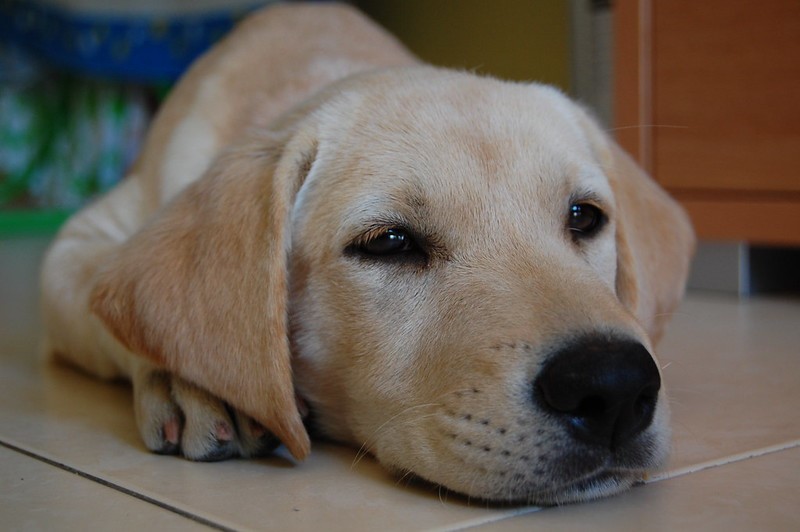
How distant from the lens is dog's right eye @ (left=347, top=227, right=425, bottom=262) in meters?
2.07

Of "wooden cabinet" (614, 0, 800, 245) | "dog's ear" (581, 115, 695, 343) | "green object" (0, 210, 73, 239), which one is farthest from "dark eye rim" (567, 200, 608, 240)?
"green object" (0, 210, 73, 239)

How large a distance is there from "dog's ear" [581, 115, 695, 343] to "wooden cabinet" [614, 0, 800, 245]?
1.28 meters

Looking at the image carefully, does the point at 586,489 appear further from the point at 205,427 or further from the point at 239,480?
the point at 205,427

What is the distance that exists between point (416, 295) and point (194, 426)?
0.54 m

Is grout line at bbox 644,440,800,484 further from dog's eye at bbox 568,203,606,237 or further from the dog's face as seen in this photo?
dog's eye at bbox 568,203,606,237

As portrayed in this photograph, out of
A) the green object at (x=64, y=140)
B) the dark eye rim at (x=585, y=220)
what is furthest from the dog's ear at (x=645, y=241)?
the green object at (x=64, y=140)

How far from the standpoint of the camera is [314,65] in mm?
3301

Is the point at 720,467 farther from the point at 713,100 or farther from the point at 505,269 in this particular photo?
the point at 713,100

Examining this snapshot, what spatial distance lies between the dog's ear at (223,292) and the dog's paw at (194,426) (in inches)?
2.8

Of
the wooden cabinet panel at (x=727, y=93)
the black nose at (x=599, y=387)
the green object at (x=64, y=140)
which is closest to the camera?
the black nose at (x=599, y=387)

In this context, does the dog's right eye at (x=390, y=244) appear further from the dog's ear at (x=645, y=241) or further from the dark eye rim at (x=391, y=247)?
the dog's ear at (x=645, y=241)

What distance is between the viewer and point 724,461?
200 centimetres

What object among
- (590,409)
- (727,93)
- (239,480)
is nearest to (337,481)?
(239,480)

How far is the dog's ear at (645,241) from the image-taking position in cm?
242
